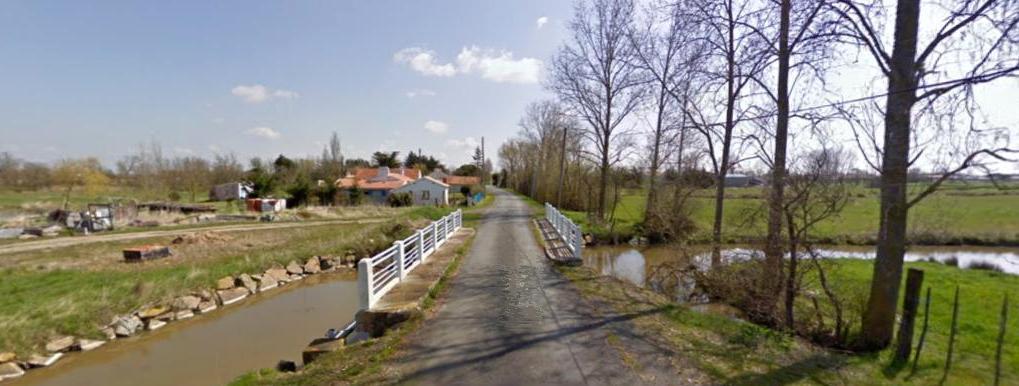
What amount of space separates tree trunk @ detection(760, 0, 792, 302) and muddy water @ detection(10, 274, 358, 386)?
870 cm

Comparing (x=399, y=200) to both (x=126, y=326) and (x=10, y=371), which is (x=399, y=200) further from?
(x=10, y=371)

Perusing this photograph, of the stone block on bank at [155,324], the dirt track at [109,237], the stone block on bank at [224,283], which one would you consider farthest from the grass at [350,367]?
the dirt track at [109,237]

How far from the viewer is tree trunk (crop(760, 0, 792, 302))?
732 cm

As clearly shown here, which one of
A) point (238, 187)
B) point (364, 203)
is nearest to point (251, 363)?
point (364, 203)

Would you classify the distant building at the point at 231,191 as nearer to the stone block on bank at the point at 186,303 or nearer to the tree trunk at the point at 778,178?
the stone block on bank at the point at 186,303

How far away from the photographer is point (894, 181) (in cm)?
560

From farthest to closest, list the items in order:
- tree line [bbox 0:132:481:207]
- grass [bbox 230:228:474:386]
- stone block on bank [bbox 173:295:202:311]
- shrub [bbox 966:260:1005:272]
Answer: tree line [bbox 0:132:481:207], shrub [bbox 966:260:1005:272], stone block on bank [bbox 173:295:202:311], grass [bbox 230:228:474:386]

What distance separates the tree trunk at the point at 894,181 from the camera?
18.0ft

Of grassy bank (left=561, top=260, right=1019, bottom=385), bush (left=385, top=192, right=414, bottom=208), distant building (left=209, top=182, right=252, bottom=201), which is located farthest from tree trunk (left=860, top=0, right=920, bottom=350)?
distant building (left=209, top=182, right=252, bottom=201)

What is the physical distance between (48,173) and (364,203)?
41.8 meters

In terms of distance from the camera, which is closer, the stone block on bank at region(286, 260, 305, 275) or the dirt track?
the stone block on bank at region(286, 260, 305, 275)

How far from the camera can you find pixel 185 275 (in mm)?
11898

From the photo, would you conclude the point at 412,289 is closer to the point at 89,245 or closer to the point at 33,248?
the point at 89,245

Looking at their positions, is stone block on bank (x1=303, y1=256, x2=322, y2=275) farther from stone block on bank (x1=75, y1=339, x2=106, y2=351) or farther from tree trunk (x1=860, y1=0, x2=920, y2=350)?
tree trunk (x1=860, y1=0, x2=920, y2=350)
